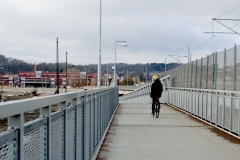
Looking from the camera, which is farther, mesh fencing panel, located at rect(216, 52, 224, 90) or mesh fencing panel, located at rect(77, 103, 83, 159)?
mesh fencing panel, located at rect(216, 52, 224, 90)

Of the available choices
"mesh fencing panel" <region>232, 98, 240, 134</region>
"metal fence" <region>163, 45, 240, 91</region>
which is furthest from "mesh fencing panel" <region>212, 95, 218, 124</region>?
"mesh fencing panel" <region>232, 98, 240, 134</region>

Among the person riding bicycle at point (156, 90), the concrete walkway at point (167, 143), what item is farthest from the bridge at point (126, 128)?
the person riding bicycle at point (156, 90)

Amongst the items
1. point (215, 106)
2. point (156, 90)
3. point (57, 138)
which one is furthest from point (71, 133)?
point (156, 90)

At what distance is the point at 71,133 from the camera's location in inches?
193

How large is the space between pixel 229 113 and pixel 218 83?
374 cm

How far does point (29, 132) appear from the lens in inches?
110

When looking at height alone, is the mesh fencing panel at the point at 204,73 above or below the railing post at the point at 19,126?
above

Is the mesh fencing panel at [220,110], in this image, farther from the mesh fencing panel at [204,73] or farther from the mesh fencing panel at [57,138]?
the mesh fencing panel at [57,138]

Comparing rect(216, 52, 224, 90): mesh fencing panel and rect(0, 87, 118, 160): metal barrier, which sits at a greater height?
rect(216, 52, 224, 90): mesh fencing panel

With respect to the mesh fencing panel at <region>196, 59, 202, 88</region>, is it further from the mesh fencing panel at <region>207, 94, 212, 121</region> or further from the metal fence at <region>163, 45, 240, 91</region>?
the mesh fencing panel at <region>207, 94, 212, 121</region>

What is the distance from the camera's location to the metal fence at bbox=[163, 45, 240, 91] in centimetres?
1249

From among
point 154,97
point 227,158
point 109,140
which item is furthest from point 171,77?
point 227,158

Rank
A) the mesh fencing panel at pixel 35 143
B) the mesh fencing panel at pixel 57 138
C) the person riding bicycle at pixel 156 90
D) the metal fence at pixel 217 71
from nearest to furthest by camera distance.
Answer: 1. the mesh fencing panel at pixel 35 143
2. the mesh fencing panel at pixel 57 138
3. the metal fence at pixel 217 71
4. the person riding bicycle at pixel 156 90

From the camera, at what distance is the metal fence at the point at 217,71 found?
12492 mm
